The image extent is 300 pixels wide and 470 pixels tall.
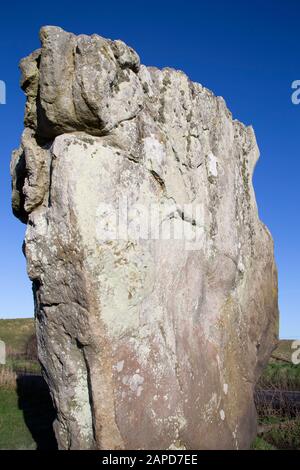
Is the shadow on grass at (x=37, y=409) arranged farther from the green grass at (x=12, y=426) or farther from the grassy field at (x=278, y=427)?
the grassy field at (x=278, y=427)

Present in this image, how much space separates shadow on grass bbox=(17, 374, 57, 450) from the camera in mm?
8711

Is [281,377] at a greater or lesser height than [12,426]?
lesser

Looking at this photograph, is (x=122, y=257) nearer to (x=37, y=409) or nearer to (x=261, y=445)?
(x=261, y=445)

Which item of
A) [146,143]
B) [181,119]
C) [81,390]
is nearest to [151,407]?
[81,390]

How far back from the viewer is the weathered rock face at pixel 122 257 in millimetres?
6113

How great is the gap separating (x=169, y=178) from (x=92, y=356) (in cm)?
268

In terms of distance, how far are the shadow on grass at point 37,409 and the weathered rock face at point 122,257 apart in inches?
98.7

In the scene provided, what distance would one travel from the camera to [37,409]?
1111 centimetres

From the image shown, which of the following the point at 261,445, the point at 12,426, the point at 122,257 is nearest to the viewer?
the point at 122,257

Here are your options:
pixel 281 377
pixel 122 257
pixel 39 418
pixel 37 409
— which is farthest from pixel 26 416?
pixel 281 377

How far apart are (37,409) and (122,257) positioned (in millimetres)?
6193

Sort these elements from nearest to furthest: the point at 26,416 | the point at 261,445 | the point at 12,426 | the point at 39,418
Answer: the point at 261,445, the point at 12,426, the point at 39,418, the point at 26,416
